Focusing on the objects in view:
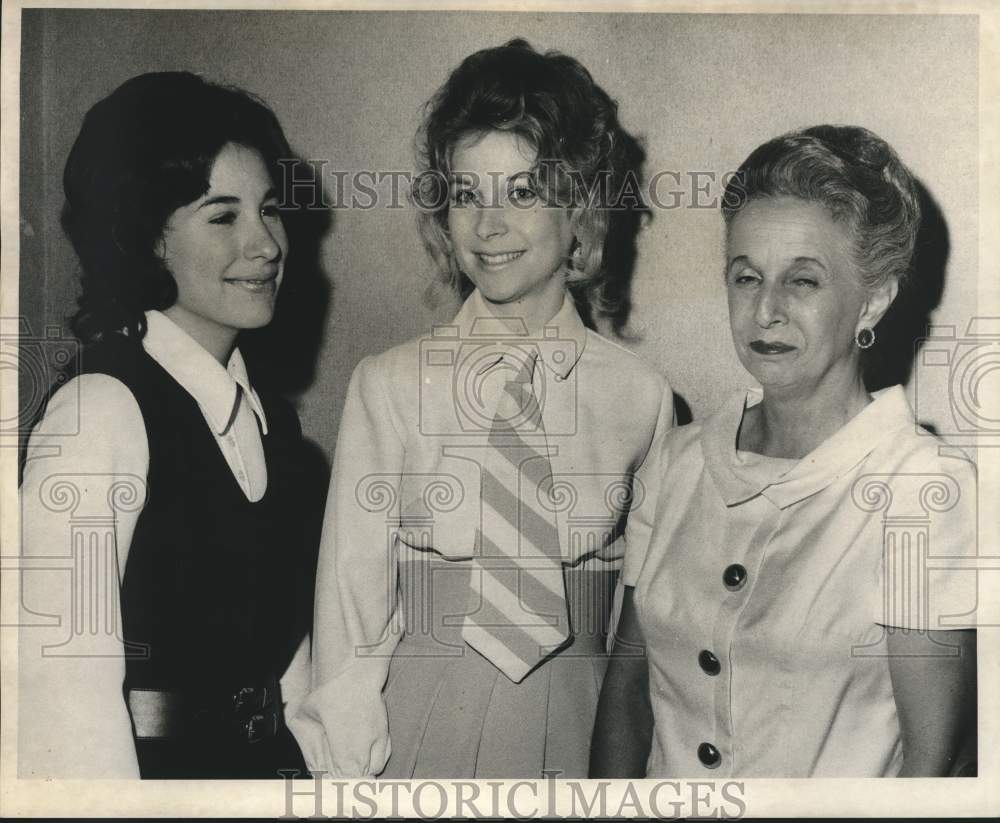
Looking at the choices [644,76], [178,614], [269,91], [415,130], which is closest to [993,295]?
[644,76]

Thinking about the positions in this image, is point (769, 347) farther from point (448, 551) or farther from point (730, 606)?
point (448, 551)

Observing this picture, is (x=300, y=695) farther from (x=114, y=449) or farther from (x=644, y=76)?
(x=644, y=76)

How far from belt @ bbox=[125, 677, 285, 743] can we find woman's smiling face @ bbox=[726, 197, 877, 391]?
0.89 m

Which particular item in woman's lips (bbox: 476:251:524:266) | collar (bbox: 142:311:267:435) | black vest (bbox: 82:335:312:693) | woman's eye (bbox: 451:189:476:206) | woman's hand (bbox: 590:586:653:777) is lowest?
woman's hand (bbox: 590:586:653:777)

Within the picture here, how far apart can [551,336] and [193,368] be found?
20.7 inches

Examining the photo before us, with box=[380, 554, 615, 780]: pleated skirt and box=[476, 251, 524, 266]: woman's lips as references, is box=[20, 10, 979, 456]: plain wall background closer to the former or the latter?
box=[476, 251, 524, 266]: woman's lips

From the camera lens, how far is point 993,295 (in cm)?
166

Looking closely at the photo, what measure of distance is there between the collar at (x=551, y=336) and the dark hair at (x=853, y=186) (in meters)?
0.27

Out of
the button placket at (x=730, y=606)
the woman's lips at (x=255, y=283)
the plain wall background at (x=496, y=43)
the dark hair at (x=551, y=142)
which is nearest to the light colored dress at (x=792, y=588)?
the button placket at (x=730, y=606)

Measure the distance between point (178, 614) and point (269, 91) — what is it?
0.79m

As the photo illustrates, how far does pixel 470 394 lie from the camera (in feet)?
5.39

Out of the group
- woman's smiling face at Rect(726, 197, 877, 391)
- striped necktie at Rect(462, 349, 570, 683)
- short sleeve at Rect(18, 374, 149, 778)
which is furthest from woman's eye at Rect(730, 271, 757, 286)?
short sleeve at Rect(18, 374, 149, 778)

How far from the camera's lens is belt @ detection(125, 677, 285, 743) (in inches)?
62.4

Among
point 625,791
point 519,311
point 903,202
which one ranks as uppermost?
point 903,202
